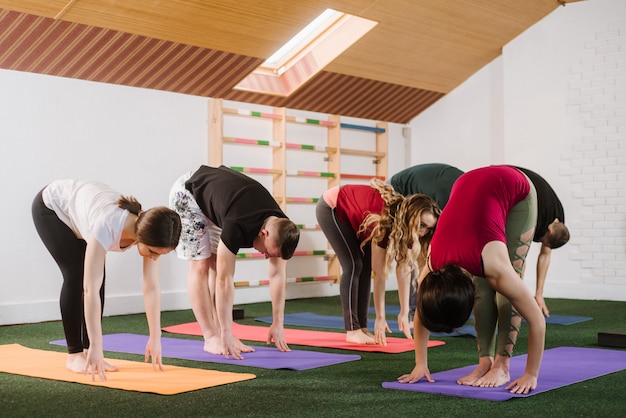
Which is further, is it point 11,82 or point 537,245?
point 537,245

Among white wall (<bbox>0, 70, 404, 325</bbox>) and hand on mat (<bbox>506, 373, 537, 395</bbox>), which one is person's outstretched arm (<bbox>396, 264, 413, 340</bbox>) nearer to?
hand on mat (<bbox>506, 373, 537, 395</bbox>)

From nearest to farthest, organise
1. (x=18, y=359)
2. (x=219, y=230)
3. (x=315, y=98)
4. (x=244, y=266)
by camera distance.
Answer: (x=18, y=359) < (x=219, y=230) < (x=244, y=266) < (x=315, y=98)

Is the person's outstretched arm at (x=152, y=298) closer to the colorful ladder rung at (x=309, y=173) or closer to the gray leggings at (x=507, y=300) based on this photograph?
the gray leggings at (x=507, y=300)

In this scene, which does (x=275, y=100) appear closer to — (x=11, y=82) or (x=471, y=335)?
(x=11, y=82)

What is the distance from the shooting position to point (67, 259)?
3.66 m

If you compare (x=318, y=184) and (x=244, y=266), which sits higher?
(x=318, y=184)

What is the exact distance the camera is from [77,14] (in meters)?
5.85

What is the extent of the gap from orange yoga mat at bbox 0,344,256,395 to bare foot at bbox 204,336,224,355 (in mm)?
446

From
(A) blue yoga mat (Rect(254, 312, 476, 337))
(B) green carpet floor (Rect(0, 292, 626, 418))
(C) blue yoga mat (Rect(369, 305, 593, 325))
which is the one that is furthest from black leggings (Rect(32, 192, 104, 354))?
(C) blue yoga mat (Rect(369, 305, 593, 325))

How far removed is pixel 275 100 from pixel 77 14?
2.58 m

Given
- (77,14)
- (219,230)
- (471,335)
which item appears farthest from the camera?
(77,14)

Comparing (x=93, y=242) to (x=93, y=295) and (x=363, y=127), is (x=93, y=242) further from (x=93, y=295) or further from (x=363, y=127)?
(x=363, y=127)

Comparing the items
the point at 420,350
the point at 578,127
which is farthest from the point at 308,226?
the point at 420,350

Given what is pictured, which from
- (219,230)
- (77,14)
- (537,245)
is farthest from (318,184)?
(219,230)
